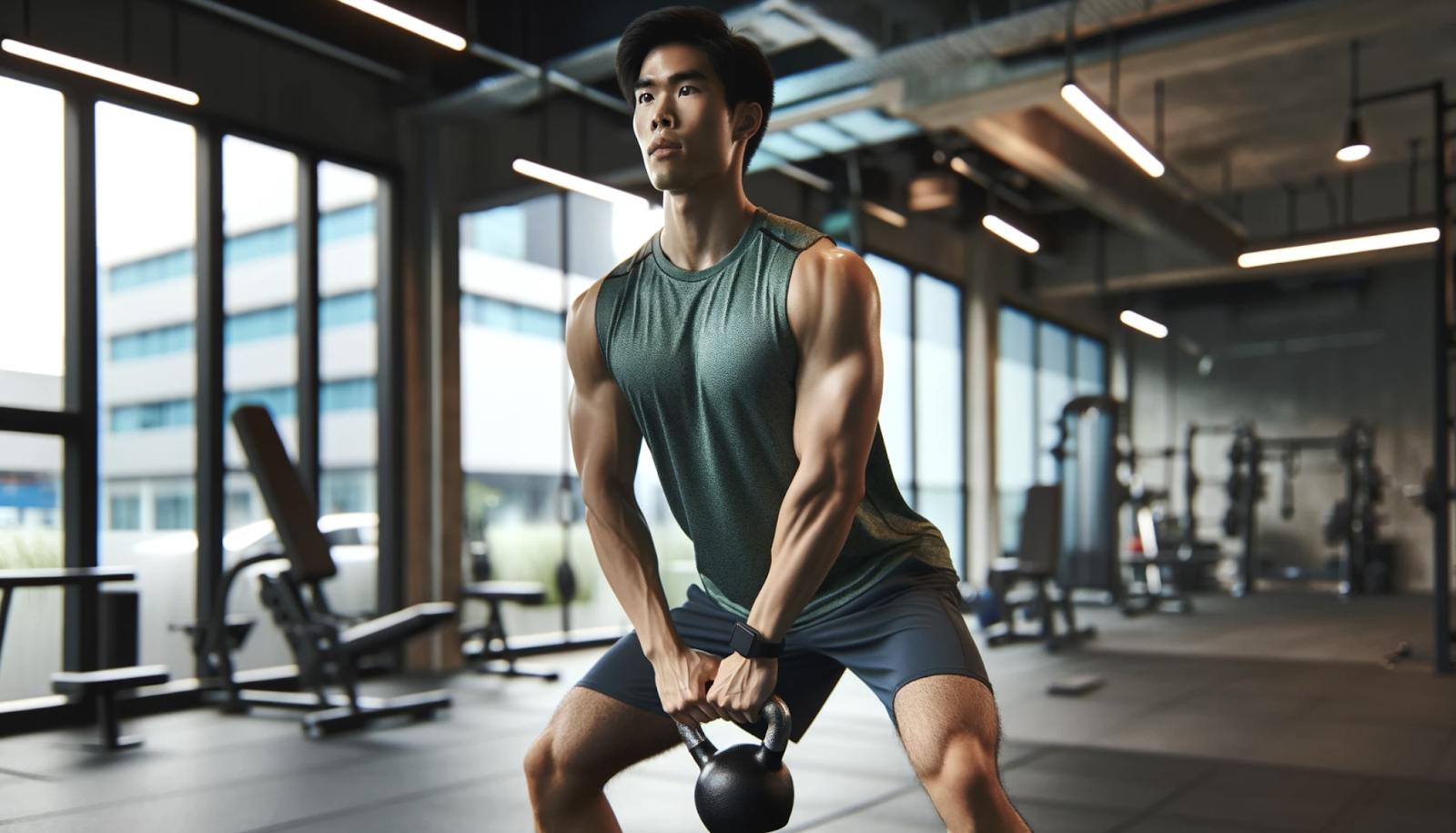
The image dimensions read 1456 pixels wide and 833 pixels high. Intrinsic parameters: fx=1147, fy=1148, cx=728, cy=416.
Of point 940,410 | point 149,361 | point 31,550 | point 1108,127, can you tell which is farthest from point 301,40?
point 940,410

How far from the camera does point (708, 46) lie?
1.33 meters

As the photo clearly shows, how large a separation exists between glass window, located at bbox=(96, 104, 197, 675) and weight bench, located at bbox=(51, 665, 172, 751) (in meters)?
1.00

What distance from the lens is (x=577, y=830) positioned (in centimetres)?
144

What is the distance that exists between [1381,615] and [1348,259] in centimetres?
351

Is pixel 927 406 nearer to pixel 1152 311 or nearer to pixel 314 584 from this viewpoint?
pixel 1152 311

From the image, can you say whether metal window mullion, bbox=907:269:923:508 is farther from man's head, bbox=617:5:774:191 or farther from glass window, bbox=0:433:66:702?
man's head, bbox=617:5:774:191

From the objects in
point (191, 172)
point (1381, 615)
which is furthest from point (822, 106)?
point (1381, 615)

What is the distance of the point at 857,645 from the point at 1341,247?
7.80m

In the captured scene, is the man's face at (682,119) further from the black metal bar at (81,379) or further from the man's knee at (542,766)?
the black metal bar at (81,379)

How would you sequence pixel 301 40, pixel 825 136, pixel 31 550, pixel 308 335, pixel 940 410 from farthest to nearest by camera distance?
pixel 940 410 → pixel 825 136 → pixel 308 335 → pixel 301 40 → pixel 31 550

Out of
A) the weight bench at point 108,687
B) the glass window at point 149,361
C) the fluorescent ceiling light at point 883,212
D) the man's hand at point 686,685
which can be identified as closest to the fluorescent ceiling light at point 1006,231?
the fluorescent ceiling light at point 883,212

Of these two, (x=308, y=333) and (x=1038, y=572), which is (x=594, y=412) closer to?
(x=308, y=333)

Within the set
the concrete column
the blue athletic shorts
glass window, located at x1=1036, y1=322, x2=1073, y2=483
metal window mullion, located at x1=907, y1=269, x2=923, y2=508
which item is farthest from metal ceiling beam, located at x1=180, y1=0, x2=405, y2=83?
glass window, located at x1=1036, y1=322, x2=1073, y2=483

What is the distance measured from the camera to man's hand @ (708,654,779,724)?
1.26m
